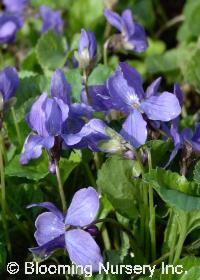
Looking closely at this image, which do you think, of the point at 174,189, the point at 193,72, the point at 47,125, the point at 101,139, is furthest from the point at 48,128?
the point at 193,72

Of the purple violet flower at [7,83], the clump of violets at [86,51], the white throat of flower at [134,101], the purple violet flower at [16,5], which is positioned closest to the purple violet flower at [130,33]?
the clump of violets at [86,51]

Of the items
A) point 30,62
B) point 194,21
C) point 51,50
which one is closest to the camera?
point 51,50

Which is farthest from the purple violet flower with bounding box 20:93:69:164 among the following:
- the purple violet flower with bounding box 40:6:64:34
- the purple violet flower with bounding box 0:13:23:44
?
the purple violet flower with bounding box 40:6:64:34

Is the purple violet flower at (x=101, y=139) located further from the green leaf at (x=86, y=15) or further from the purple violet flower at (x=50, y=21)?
the green leaf at (x=86, y=15)

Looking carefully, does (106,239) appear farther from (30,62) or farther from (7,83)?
(30,62)

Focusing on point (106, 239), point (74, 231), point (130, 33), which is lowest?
point (106, 239)

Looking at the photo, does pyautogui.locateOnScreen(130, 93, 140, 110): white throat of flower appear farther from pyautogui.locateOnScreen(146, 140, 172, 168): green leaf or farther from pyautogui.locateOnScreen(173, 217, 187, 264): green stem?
pyautogui.locateOnScreen(173, 217, 187, 264): green stem
